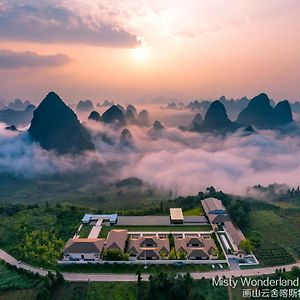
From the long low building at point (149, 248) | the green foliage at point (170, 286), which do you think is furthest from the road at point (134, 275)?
the long low building at point (149, 248)

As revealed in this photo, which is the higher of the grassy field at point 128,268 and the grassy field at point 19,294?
the grassy field at point 128,268

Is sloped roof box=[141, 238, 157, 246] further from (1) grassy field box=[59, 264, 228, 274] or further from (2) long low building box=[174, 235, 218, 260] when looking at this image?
(1) grassy field box=[59, 264, 228, 274]

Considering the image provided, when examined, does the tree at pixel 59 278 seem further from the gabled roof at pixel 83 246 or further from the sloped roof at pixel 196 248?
the sloped roof at pixel 196 248

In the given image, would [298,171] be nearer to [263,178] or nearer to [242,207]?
[263,178]

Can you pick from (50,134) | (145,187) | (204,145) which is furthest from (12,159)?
(204,145)

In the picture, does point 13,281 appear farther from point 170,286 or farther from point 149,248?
point 170,286

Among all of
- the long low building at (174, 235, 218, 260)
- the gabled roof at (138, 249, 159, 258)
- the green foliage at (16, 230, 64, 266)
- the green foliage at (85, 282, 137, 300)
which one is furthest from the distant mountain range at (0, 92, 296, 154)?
the green foliage at (85, 282, 137, 300)
